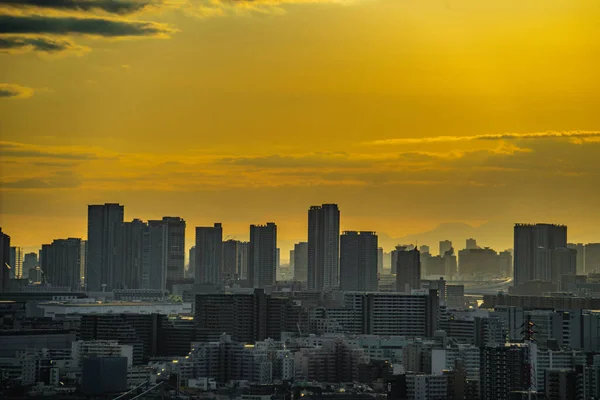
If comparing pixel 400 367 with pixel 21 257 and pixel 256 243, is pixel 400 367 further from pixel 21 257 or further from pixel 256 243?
pixel 256 243

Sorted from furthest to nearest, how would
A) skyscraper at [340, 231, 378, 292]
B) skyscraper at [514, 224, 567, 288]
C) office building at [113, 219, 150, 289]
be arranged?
skyscraper at [514, 224, 567, 288]
office building at [113, 219, 150, 289]
skyscraper at [340, 231, 378, 292]

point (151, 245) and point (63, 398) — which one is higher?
point (151, 245)

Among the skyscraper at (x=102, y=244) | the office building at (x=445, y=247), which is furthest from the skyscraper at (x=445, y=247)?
the skyscraper at (x=102, y=244)

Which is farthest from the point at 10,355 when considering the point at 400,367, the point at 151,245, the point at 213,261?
the point at 213,261

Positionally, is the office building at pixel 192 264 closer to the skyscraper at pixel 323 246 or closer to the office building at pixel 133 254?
the office building at pixel 133 254

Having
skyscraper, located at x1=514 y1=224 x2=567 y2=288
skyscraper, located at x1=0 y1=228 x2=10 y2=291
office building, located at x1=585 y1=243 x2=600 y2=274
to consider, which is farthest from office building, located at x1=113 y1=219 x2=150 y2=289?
office building, located at x1=585 y1=243 x2=600 y2=274

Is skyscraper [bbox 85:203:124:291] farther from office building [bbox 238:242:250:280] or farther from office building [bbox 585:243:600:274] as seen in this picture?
office building [bbox 585:243:600:274]

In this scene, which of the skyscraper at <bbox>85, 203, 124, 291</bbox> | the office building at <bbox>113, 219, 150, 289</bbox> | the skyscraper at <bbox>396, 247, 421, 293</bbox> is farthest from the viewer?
the skyscraper at <bbox>396, 247, 421, 293</bbox>
